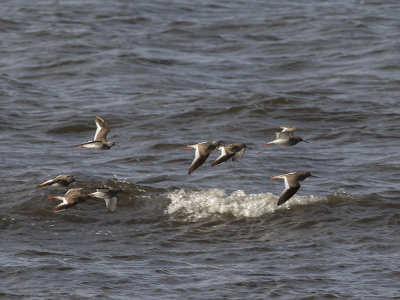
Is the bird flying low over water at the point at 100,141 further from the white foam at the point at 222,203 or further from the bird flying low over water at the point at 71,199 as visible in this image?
the white foam at the point at 222,203

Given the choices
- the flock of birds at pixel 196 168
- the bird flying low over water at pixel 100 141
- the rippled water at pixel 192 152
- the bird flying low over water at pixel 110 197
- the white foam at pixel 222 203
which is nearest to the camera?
the rippled water at pixel 192 152

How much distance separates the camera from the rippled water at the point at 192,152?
450 inches

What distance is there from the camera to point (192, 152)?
17.4 m

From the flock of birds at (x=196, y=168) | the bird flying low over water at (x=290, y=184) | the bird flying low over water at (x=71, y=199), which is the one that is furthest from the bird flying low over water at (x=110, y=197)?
the bird flying low over water at (x=290, y=184)

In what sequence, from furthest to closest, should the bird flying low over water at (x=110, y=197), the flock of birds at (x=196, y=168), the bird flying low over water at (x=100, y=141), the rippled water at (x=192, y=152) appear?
the bird flying low over water at (x=100, y=141) < the bird flying low over water at (x=110, y=197) < the flock of birds at (x=196, y=168) < the rippled water at (x=192, y=152)

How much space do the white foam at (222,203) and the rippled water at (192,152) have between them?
37 mm

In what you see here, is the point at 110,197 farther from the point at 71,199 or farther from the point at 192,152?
the point at 192,152

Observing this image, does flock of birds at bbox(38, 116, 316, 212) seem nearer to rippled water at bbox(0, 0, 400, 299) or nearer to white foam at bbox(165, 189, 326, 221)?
rippled water at bbox(0, 0, 400, 299)

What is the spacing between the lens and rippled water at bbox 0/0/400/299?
11422mm

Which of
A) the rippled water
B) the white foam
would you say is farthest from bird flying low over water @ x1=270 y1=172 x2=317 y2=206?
the white foam

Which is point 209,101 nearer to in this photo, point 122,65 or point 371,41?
point 122,65

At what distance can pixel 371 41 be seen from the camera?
2786 centimetres

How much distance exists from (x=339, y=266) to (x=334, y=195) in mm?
3254

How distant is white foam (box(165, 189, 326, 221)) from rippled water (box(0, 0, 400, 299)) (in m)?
0.04
